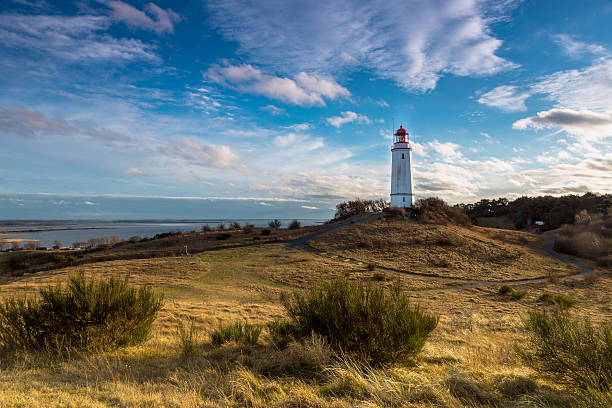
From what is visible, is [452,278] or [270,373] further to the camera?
Answer: [452,278]

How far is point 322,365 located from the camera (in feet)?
15.8

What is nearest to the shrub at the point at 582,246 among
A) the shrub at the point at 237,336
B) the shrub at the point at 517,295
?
the shrub at the point at 517,295

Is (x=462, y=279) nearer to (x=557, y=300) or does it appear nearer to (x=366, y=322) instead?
(x=557, y=300)

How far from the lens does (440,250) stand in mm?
27469

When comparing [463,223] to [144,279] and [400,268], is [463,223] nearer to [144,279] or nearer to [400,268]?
[400,268]

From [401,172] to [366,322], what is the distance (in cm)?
3702

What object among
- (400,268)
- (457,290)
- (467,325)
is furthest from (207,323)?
(400,268)

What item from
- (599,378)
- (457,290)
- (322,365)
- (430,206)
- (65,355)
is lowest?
(457,290)

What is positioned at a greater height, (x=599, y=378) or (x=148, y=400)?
(x=599, y=378)

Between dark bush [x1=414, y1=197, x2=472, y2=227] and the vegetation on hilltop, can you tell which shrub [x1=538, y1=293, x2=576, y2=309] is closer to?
dark bush [x1=414, y1=197, x2=472, y2=227]

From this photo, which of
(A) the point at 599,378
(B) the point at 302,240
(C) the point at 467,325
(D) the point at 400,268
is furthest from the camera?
(B) the point at 302,240

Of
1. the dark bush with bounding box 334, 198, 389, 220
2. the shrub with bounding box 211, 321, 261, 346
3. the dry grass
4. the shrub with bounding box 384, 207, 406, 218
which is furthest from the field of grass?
the dark bush with bounding box 334, 198, 389, 220

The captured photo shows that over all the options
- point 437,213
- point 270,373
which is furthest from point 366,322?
point 437,213

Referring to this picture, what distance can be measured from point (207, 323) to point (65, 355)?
14.7ft
